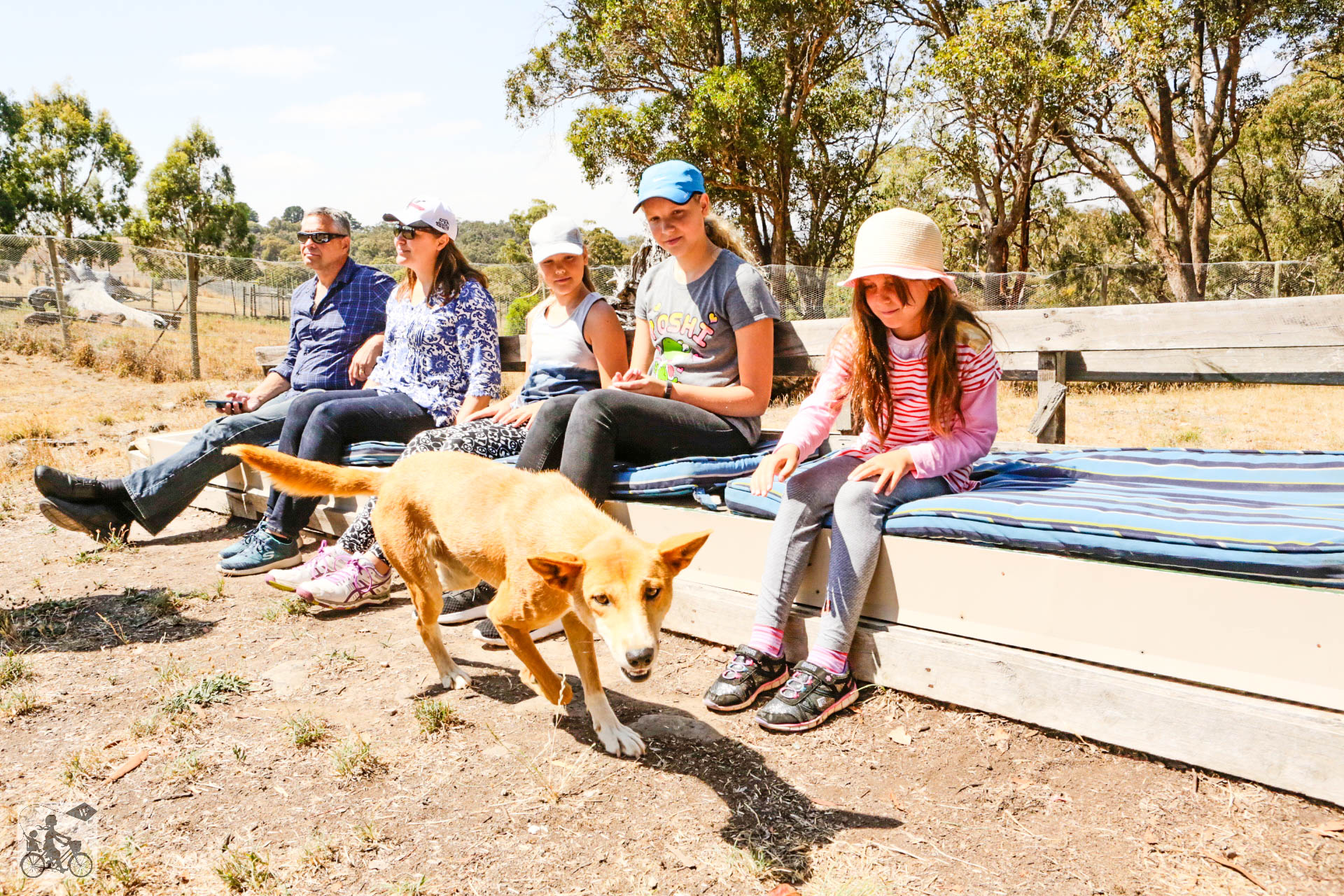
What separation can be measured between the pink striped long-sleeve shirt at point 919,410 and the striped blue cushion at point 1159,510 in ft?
0.53

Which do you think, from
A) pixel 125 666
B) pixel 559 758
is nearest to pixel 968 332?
pixel 559 758

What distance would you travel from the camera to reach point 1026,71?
1359cm

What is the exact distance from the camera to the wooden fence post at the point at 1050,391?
419 centimetres

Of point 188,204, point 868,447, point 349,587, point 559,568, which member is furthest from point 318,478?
point 188,204

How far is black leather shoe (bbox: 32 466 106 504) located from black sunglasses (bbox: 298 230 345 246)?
206 cm

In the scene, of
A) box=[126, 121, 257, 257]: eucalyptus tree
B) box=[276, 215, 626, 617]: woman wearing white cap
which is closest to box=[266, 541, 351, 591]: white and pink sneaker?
box=[276, 215, 626, 617]: woman wearing white cap

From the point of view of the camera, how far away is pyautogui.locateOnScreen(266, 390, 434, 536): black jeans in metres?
4.57

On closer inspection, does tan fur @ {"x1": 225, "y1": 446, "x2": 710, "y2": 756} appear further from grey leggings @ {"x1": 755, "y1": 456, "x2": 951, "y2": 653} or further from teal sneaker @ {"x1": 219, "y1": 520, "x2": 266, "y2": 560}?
teal sneaker @ {"x1": 219, "y1": 520, "x2": 266, "y2": 560}

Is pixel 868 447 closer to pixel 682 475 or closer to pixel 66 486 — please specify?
pixel 682 475

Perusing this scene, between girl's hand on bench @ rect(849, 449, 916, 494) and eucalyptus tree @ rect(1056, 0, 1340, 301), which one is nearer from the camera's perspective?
girl's hand on bench @ rect(849, 449, 916, 494)

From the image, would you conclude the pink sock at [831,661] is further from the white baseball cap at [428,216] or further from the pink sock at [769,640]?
the white baseball cap at [428,216]

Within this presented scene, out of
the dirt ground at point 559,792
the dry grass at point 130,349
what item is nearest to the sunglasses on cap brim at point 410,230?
the dirt ground at point 559,792

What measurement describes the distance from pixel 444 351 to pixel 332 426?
737 millimetres

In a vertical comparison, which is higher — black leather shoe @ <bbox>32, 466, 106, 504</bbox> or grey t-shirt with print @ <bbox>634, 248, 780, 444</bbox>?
grey t-shirt with print @ <bbox>634, 248, 780, 444</bbox>
